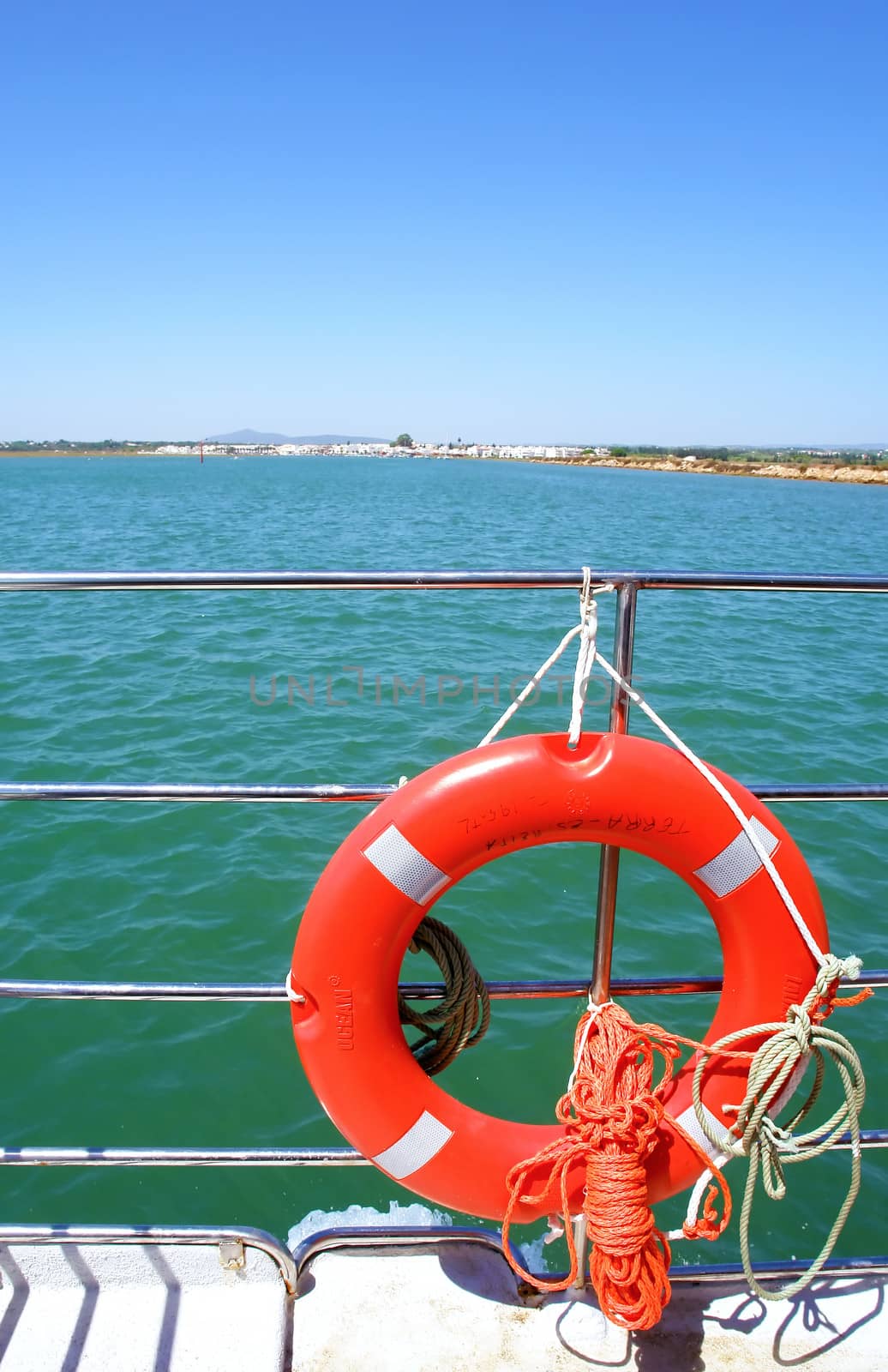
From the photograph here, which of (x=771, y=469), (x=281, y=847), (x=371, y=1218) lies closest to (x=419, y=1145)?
(x=371, y=1218)

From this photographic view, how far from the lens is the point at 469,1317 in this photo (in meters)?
1.38

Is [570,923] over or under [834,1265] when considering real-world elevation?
under

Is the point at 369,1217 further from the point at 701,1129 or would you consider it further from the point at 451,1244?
the point at 701,1129

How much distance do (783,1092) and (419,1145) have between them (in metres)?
0.51

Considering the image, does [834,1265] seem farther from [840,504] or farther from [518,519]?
[840,504]

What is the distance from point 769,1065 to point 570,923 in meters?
3.43

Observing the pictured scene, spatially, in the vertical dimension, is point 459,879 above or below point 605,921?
above

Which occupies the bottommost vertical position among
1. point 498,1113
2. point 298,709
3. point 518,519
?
point 498,1113

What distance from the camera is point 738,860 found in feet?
4.09

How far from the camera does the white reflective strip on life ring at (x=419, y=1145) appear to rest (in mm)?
1309

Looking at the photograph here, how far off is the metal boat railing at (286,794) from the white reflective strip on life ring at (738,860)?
105mm

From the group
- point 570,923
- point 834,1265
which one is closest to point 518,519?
point 570,923

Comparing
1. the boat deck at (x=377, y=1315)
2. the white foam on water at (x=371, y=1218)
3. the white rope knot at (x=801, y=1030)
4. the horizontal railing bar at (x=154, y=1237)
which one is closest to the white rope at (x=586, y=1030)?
the white rope knot at (x=801, y=1030)

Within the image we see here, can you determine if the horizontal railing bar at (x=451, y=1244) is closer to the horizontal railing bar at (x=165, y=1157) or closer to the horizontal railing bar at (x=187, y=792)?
the horizontal railing bar at (x=165, y=1157)
